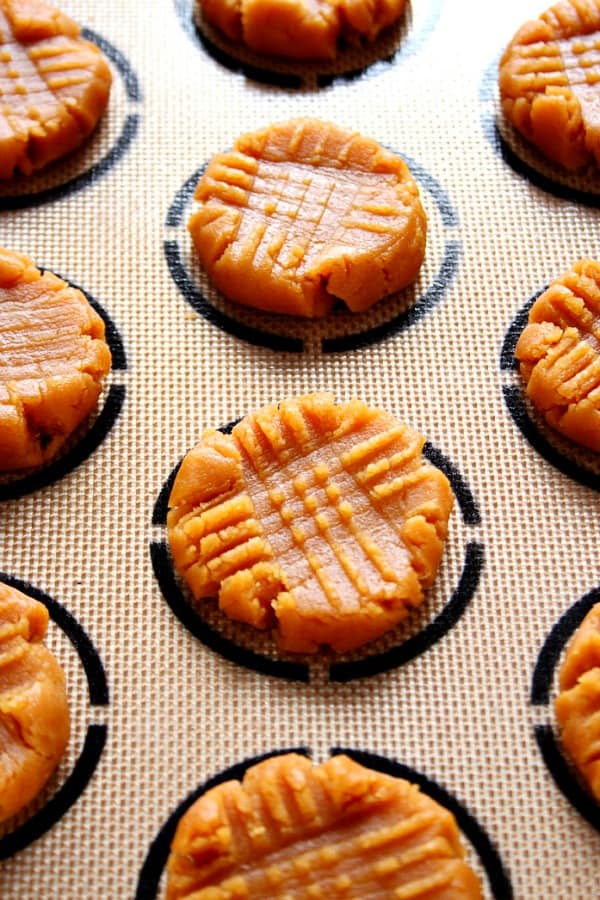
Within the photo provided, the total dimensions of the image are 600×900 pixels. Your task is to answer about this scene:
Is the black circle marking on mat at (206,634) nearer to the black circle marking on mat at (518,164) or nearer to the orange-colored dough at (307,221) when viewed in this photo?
the orange-colored dough at (307,221)

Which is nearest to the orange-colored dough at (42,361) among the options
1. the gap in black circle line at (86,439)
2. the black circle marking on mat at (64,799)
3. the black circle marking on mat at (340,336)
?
the gap in black circle line at (86,439)

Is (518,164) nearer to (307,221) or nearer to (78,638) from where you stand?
(307,221)

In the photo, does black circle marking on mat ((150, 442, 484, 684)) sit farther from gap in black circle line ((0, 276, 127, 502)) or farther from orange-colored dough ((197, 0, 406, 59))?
orange-colored dough ((197, 0, 406, 59))

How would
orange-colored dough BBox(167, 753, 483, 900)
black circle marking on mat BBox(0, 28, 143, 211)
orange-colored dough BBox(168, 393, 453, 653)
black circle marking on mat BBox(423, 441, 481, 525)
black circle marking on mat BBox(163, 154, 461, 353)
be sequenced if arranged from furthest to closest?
black circle marking on mat BBox(0, 28, 143, 211), black circle marking on mat BBox(163, 154, 461, 353), black circle marking on mat BBox(423, 441, 481, 525), orange-colored dough BBox(168, 393, 453, 653), orange-colored dough BBox(167, 753, 483, 900)

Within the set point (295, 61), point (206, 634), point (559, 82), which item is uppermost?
point (559, 82)

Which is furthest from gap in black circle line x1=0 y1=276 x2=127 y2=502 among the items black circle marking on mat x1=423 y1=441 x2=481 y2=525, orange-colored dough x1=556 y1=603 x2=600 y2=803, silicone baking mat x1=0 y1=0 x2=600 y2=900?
orange-colored dough x1=556 y1=603 x2=600 y2=803

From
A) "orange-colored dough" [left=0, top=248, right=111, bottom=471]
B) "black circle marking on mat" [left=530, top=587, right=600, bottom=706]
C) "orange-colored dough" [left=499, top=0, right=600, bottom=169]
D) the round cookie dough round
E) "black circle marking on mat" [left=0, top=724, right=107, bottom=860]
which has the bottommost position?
"black circle marking on mat" [left=0, top=724, right=107, bottom=860]

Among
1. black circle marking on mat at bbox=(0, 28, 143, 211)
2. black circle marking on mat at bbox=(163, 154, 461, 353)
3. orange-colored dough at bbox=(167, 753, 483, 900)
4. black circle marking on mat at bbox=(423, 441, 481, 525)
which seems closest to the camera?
orange-colored dough at bbox=(167, 753, 483, 900)

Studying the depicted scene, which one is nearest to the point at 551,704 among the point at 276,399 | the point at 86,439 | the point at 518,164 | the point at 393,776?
the point at 393,776

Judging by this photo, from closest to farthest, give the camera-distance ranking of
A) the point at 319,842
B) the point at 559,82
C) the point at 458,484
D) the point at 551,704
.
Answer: the point at 319,842, the point at 551,704, the point at 458,484, the point at 559,82
